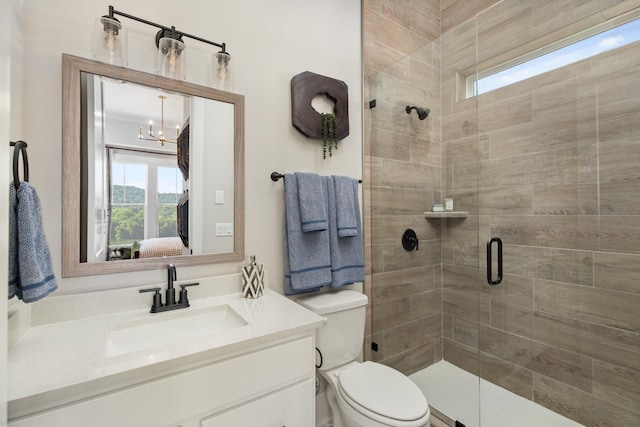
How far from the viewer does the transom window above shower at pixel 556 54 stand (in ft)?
4.97

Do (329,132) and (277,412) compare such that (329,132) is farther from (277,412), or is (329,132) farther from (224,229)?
(277,412)

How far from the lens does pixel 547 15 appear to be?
5.77 ft

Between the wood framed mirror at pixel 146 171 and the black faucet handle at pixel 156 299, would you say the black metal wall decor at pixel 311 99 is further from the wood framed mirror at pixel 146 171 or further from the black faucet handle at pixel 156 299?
the black faucet handle at pixel 156 299

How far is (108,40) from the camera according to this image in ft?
3.68

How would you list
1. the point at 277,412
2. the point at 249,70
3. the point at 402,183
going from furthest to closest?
1. the point at 402,183
2. the point at 249,70
3. the point at 277,412

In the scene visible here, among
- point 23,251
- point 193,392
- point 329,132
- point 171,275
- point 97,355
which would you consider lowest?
point 193,392

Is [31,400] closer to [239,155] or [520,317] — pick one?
→ [239,155]

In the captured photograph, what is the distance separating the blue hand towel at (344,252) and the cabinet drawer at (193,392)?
63 centimetres

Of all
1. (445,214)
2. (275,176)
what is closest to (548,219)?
(445,214)

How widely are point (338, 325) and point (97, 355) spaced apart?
102cm

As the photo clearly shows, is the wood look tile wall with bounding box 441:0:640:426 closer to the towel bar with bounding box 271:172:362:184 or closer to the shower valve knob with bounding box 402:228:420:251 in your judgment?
the shower valve knob with bounding box 402:228:420:251

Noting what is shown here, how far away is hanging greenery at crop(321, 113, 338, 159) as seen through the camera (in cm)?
168

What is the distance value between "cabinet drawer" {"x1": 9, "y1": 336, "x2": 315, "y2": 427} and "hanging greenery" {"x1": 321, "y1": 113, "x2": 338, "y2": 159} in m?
1.09

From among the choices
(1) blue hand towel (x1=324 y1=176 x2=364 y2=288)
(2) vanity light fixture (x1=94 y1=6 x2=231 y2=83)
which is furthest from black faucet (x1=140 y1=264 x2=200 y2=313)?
(2) vanity light fixture (x1=94 y1=6 x2=231 y2=83)
